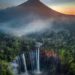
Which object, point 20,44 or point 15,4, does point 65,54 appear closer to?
point 20,44

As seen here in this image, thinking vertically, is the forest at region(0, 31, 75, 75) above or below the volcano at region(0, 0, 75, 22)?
below

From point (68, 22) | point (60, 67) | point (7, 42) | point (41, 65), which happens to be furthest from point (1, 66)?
point (68, 22)

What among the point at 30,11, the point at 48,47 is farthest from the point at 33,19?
the point at 48,47

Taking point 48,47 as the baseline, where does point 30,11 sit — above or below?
above

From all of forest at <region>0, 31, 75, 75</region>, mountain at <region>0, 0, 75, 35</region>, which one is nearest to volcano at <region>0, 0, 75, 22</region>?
mountain at <region>0, 0, 75, 35</region>

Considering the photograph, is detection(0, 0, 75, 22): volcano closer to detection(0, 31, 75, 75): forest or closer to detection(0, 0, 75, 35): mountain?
detection(0, 0, 75, 35): mountain

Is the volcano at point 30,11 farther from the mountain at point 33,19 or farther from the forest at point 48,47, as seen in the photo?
the forest at point 48,47

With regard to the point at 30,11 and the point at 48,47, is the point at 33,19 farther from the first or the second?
the point at 48,47

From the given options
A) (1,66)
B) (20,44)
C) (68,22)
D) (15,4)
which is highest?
(15,4)
